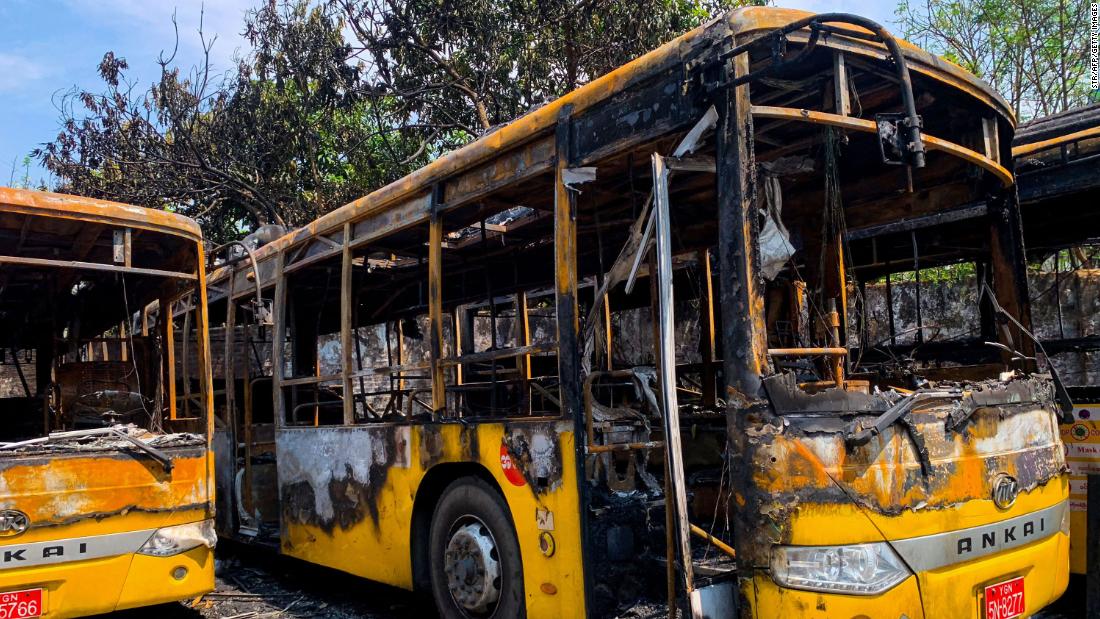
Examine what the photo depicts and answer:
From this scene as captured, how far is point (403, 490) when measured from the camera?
214 inches

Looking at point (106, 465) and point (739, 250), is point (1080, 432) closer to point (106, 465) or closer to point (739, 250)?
point (739, 250)

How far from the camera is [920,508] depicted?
3309 mm

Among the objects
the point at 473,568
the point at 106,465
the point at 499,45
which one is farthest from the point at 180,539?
the point at 499,45

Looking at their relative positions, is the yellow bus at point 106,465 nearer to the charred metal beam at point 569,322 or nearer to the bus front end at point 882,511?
the charred metal beam at point 569,322

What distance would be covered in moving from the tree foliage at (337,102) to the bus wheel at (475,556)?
29.0ft

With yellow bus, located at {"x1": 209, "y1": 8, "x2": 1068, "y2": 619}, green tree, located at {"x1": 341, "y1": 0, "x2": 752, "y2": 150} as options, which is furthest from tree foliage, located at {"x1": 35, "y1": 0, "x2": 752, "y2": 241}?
yellow bus, located at {"x1": 209, "y1": 8, "x2": 1068, "y2": 619}

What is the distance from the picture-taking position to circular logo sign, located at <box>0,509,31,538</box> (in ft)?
15.4

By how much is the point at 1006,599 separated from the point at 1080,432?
2.34 metres

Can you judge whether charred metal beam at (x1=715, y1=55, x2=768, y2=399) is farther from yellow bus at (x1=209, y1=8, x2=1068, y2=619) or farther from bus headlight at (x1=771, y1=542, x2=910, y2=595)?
bus headlight at (x1=771, y1=542, x2=910, y2=595)

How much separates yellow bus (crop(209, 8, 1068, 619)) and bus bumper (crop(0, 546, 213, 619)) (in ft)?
3.73

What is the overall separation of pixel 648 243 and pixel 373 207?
2.82 m

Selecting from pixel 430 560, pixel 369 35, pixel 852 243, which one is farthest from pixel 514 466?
pixel 369 35

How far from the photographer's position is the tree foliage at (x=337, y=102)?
1287cm

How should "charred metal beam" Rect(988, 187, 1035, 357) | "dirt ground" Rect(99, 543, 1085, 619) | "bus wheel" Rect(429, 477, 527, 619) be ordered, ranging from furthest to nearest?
"dirt ground" Rect(99, 543, 1085, 619) → "charred metal beam" Rect(988, 187, 1035, 357) → "bus wheel" Rect(429, 477, 527, 619)
